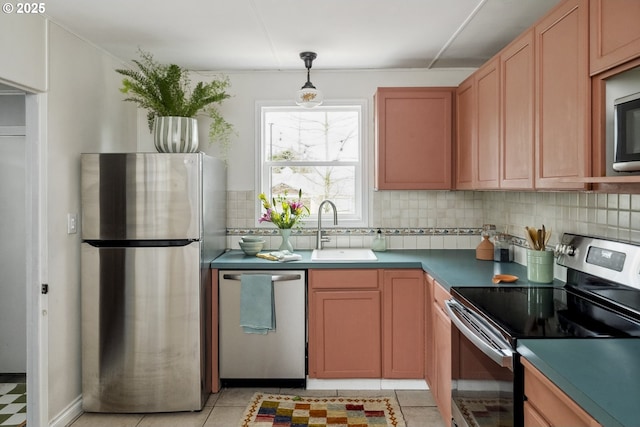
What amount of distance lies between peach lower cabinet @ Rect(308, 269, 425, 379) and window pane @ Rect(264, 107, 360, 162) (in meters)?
1.10

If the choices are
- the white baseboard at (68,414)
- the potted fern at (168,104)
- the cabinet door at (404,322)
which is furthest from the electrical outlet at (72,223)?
the cabinet door at (404,322)

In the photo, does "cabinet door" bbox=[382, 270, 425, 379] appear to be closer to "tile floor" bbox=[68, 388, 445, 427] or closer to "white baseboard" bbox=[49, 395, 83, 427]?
"tile floor" bbox=[68, 388, 445, 427]

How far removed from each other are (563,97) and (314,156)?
2.12 m

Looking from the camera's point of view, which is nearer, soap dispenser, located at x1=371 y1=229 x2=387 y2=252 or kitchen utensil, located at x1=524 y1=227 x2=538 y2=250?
kitchen utensil, located at x1=524 y1=227 x2=538 y2=250

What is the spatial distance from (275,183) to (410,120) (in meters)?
1.17

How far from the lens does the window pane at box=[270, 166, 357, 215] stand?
369cm

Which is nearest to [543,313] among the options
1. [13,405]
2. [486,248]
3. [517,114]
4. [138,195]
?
[517,114]

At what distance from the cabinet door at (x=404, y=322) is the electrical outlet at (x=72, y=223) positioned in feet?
6.34

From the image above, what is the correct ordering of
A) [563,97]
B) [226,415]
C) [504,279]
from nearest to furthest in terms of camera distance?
1. [563,97]
2. [504,279]
3. [226,415]

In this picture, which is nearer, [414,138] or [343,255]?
[414,138]

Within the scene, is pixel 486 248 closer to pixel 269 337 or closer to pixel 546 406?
pixel 269 337

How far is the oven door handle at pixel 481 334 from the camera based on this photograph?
5.08 ft

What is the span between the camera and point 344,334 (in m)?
3.04

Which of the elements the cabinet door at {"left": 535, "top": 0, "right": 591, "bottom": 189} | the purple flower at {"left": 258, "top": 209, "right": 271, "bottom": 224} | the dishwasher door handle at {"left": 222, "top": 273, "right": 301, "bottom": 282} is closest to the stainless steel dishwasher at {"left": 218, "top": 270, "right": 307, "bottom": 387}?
the dishwasher door handle at {"left": 222, "top": 273, "right": 301, "bottom": 282}
